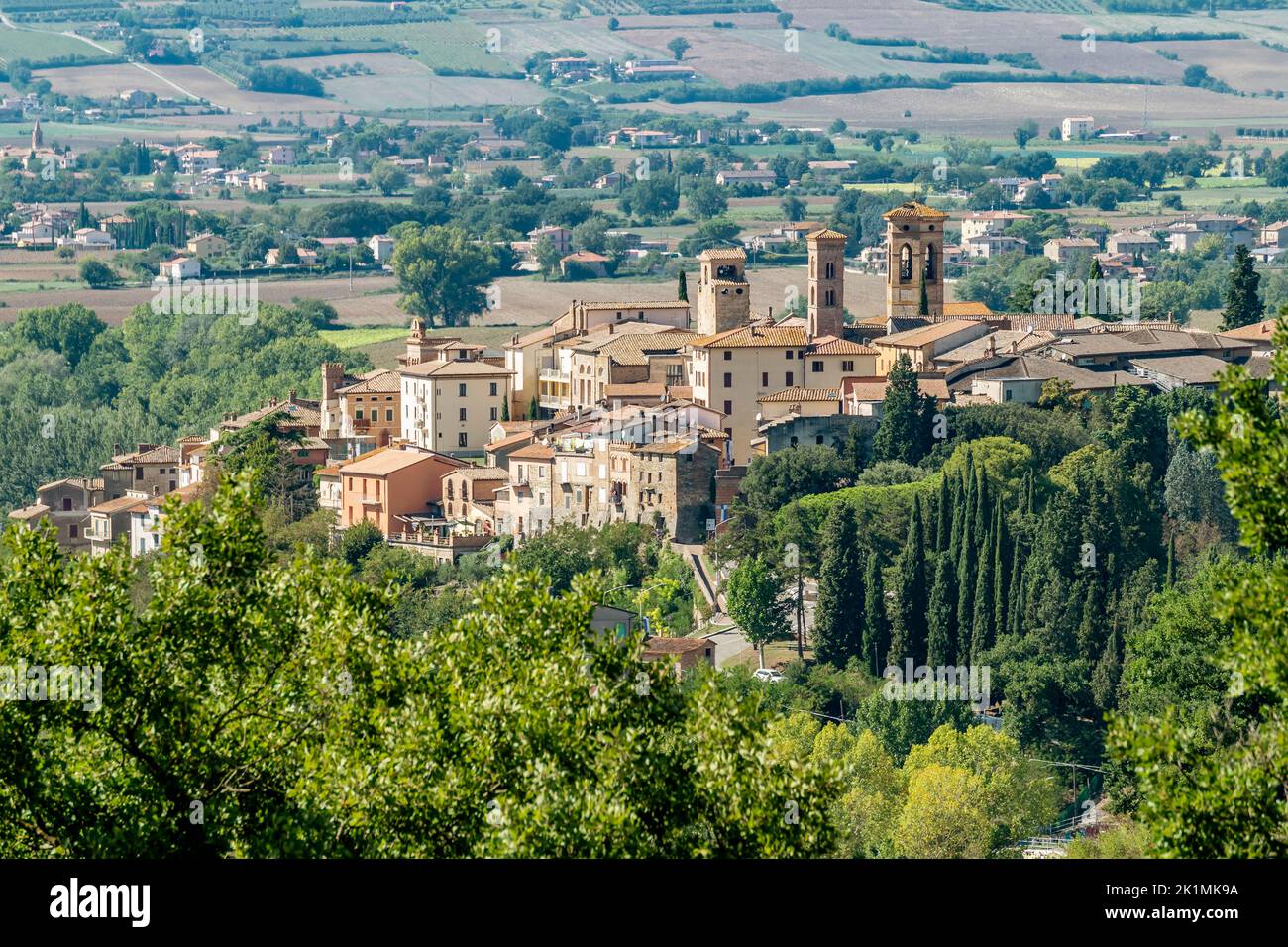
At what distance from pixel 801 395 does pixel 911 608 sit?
434 inches

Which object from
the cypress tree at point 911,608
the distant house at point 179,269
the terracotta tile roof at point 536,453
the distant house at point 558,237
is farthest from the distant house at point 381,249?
the cypress tree at point 911,608

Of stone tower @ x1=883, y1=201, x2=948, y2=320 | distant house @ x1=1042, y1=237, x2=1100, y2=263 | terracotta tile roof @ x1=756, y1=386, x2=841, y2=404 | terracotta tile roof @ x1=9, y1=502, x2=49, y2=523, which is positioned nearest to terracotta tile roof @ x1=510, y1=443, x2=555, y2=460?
terracotta tile roof @ x1=756, y1=386, x2=841, y2=404

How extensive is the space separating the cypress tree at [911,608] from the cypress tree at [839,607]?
0.80 metres

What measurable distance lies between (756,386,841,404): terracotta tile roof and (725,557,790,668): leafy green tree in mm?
8907

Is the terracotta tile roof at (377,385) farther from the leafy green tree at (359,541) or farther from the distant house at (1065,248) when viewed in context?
the distant house at (1065,248)

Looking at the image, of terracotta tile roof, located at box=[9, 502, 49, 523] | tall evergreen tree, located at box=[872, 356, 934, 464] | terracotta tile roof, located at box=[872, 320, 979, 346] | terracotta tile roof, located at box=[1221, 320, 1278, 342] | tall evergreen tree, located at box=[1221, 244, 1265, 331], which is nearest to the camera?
tall evergreen tree, located at box=[872, 356, 934, 464]

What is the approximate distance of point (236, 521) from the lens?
20406mm

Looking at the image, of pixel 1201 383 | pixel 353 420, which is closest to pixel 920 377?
pixel 1201 383

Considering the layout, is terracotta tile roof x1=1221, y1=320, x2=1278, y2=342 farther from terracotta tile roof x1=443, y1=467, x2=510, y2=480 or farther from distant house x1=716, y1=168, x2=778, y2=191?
distant house x1=716, y1=168, x2=778, y2=191

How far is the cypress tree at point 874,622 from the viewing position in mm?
50875

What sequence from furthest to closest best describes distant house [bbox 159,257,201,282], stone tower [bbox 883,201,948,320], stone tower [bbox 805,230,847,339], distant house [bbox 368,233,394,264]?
distant house [bbox 368,233,394,264], distant house [bbox 159,257,201,282], stone tower [bbox 883,201,948,320], stone tower [bbox 805,230,847,339]

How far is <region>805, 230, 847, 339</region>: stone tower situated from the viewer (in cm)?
6631
